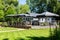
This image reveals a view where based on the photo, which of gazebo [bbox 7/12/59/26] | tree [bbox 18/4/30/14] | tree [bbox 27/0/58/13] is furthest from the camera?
tree [bbox 27/0/58/13]

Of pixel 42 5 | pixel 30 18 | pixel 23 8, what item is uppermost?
pixel 23 8

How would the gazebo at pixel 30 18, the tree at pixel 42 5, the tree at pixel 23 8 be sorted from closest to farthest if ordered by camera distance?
the gazebo at pixel 30 18 < the tree at pixel 23 8 < the tree at pixel 42 5

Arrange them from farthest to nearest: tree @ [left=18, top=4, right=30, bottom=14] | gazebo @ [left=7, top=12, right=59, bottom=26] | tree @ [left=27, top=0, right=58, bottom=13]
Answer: tree @ [left=27, top=0, right=58, bottom=13], tree @ [left=18, top=4, right=30, bottom=14], gazebo @ [left=7, top=12, right=59, bottom=26]

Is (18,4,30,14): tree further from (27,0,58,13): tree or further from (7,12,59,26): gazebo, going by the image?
(7,12,59,26): gazebo

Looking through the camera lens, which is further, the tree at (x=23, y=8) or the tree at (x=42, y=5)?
the tree at (x=42, y=5)

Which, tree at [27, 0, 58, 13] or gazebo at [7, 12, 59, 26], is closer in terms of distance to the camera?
gazebo at [7, 12, 59, 26]

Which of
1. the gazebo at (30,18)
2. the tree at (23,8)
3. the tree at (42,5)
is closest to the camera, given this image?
the gazebo at (30,18)

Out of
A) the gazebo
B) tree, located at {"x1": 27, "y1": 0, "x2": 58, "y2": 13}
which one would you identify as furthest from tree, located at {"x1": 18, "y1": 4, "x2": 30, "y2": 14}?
the gazebo

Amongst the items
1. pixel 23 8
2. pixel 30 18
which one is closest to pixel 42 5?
pixel 23 8

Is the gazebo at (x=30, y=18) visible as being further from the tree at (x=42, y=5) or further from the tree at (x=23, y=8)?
the tree at (x=42, y=5)

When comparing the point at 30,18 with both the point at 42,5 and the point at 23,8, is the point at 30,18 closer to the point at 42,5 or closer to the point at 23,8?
the point at 23,8

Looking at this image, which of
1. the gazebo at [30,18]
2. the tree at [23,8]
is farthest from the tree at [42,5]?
the gazebo at [30,18]

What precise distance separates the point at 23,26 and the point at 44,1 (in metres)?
36.2

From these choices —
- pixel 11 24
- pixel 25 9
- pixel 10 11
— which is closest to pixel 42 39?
pixel 11 24
